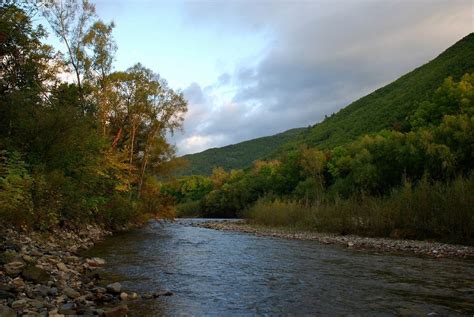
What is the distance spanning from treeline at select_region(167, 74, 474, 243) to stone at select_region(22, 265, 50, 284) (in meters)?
20.7

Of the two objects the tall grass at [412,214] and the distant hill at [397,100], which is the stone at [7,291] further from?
the distant hill at [397,100]

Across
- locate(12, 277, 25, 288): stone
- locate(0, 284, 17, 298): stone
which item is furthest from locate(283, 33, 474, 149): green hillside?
locate(0, 284, 17, 298): stone

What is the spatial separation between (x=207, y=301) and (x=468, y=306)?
597 cm

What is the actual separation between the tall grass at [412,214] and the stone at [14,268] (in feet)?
69.0

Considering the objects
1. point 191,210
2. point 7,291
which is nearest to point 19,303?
point 7,291

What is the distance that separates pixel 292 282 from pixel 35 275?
698cm

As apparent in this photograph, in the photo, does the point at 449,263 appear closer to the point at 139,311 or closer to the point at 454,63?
the point at 139,311

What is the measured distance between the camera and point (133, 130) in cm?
3841

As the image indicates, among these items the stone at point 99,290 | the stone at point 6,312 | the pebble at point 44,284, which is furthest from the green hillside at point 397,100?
the stone at point 6,312

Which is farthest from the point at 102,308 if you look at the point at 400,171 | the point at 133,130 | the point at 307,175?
the point at 307,175

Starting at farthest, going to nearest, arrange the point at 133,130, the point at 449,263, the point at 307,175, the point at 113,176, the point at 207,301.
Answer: the point at 307,175 → the point at 133,130 → the point at 113,176 → the point at 449,263 → the point at 207,301

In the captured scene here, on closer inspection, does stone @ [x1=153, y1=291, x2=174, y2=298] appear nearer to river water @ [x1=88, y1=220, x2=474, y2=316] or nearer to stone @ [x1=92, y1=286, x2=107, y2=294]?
river water @ [x1=88, y1=220, x2=474, y2=316]

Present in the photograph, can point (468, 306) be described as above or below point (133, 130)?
below

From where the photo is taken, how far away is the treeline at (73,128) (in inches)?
635
